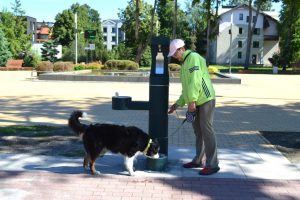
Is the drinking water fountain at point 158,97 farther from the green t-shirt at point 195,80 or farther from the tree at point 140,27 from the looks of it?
the tree at point 140,27

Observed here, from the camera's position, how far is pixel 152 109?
19.8ft

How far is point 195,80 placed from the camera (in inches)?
212

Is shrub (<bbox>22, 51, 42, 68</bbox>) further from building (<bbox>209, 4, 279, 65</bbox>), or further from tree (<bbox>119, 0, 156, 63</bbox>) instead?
building (<bbox>209, 4, 279, 65</bbox>)

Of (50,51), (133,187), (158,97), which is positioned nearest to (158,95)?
(158,97)

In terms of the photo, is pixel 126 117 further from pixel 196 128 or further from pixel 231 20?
pixel 231 20

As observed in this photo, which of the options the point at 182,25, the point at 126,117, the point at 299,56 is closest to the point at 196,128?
the point at 126,117

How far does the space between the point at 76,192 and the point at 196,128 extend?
1.83 metres

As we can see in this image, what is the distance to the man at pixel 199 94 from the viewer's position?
5414mm

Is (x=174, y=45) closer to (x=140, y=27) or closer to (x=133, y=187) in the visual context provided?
(x=133, y=187)

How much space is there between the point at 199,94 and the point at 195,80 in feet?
0.78

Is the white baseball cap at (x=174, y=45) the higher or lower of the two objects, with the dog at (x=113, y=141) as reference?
higher

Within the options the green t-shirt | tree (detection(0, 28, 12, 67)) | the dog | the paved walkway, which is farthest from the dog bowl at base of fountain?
tree (detection(0, 28, 12, 67))

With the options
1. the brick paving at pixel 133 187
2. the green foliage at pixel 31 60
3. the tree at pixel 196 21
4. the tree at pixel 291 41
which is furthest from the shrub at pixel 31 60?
the brick paving at pixel 133 187

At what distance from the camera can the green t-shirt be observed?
17.7 ft
